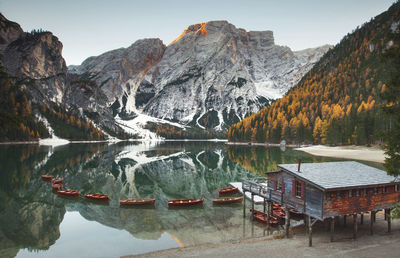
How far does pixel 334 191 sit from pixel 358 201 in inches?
126

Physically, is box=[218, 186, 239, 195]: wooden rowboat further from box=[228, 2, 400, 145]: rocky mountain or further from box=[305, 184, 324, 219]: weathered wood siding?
box=[228, 2, 400, 145]: rocky mountain

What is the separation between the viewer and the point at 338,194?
24391mm

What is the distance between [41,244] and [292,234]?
25.2m

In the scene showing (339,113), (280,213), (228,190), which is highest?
(339,113)

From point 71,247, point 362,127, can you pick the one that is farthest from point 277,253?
point 362,127

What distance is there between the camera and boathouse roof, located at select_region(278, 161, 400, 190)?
24234 millimetres

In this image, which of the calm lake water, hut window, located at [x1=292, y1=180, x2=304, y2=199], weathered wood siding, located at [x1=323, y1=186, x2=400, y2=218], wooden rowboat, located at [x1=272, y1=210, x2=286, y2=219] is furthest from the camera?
wooden rowboat, located at [x1=272, y1=210, x2=286, y2=219]

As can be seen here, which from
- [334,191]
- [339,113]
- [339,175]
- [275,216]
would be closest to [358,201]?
[339,175]

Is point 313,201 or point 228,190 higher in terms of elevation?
point 313,201

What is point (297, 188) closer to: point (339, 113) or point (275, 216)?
point (275, 216)

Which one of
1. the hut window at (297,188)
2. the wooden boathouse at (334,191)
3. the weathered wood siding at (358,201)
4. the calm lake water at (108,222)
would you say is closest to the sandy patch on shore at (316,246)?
the wooden boathouse at (334,191)

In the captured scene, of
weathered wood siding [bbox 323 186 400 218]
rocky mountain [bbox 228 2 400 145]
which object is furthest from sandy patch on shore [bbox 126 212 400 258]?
rocky mountain [bbox 228 2 400 145]

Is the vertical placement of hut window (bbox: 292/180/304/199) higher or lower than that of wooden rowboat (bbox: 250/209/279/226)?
higher

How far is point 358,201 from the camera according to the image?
2541 centimetres
